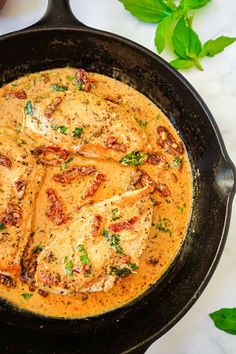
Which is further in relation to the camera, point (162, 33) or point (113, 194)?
point (162, 33)

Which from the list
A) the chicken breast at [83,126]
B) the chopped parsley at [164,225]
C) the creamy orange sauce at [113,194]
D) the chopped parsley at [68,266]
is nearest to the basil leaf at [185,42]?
the creamy orange sauce at [113,194]

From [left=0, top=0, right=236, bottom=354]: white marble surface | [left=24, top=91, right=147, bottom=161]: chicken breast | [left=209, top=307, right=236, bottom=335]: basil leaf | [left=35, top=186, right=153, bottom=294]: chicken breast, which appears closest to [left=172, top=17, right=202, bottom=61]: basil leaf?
[left=0, top=0, right=236, bottom=354]: white marble surface

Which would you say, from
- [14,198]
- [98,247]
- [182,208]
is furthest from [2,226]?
[182,208]

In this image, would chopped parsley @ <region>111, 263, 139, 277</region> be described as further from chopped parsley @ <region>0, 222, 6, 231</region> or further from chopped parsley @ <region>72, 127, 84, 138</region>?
chopped parsley @ <region>72, 127, 84, 138</region>

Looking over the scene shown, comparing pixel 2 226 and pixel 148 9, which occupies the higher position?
pixel 148 9

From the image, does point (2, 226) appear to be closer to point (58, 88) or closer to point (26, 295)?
point (26, 295)

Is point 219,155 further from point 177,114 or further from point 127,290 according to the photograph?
point 127,290
